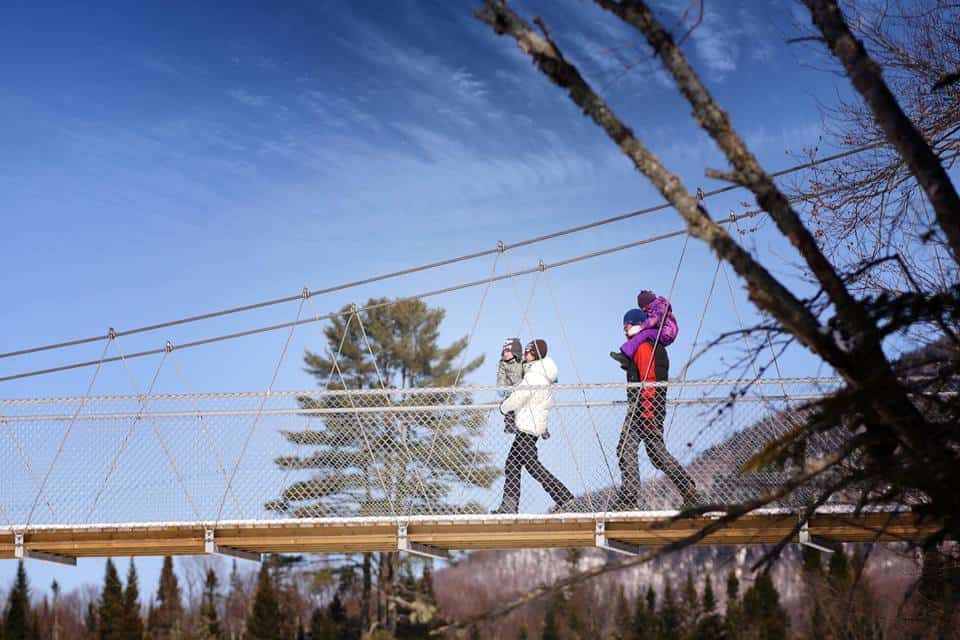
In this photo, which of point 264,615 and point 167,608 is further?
point 167,608

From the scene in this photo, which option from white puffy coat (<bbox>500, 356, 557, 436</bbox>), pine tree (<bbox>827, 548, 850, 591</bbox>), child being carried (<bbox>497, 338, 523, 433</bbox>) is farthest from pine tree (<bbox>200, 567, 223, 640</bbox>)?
white puffy coat (<bbox>500, 356, 557, 436</bbox>)

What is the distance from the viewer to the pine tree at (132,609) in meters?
36.6

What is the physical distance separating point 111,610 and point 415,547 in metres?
30.7

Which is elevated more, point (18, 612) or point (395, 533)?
point (395, 533)

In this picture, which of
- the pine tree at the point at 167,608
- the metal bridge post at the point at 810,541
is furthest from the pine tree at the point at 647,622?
the metal bridge post at the point at 810,541

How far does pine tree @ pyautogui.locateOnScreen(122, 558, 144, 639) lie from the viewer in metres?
36.6

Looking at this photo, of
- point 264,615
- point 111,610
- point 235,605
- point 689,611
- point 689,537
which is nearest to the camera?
point 689,537

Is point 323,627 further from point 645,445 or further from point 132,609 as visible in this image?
point 645,445

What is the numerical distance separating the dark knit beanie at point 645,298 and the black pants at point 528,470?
4.24 feet

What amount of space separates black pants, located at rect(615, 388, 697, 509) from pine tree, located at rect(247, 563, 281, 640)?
27.7 meters

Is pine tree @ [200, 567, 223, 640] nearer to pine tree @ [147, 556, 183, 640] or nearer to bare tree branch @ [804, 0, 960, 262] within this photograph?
pine tree @ [147, 556, 183, 640]

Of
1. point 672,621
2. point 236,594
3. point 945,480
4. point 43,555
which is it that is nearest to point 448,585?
point 236,594

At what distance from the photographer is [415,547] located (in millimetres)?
9172

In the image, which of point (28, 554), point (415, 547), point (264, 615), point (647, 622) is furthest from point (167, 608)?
point (415, 547)
